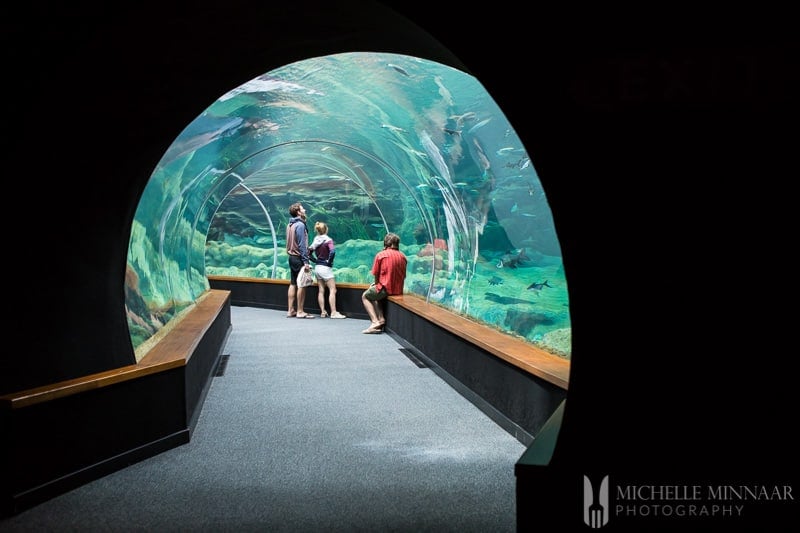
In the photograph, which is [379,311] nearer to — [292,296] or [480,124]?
[292,296]

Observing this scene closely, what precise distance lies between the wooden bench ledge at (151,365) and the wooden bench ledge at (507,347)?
2.54 m

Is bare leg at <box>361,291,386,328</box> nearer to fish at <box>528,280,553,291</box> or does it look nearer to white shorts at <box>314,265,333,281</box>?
white shorts at <box>314,265,333,281</box>

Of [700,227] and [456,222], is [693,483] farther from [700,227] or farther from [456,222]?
[456,222]

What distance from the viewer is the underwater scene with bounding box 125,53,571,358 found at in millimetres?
6691

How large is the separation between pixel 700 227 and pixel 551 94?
656mm

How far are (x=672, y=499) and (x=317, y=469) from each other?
2.89m

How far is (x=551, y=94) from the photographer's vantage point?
2.46m

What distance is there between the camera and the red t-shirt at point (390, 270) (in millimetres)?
11977

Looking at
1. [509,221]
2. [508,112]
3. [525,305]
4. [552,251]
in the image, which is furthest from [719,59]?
[509,221]

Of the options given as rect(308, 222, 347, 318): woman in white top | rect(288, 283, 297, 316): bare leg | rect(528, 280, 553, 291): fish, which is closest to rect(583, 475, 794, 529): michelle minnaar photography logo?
rect(528, 280, 553, 291): fish

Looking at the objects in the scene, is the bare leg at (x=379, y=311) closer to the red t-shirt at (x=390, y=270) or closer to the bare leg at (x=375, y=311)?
the bare leg at (x=375, y=311)

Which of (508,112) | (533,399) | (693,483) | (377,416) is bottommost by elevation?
(377,416)

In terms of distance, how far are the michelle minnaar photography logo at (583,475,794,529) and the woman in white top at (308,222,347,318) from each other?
1155cm

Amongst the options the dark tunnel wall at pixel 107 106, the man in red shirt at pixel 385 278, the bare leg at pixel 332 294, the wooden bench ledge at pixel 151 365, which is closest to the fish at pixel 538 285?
the dark tunnel wall at pixel 107 106
